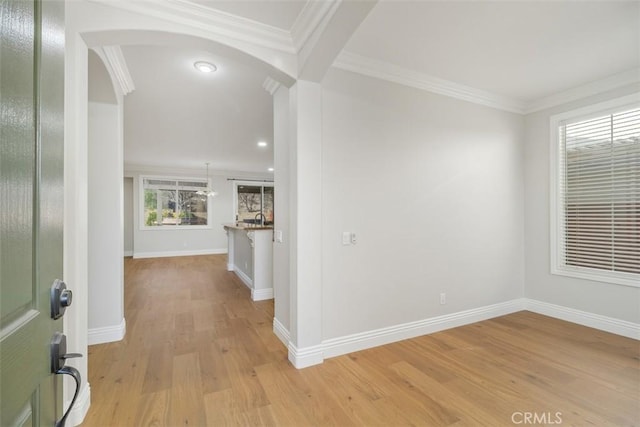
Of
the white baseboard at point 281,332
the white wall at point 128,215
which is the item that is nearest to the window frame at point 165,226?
the white wall at point 128,215

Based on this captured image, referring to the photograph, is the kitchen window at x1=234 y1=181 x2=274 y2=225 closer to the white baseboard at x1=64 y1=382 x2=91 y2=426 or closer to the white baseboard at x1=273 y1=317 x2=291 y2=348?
the white baseboard at x1=273 y1=317 x2=291 y2=348

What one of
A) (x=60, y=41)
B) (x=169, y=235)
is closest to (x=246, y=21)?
(x=60, y=41)

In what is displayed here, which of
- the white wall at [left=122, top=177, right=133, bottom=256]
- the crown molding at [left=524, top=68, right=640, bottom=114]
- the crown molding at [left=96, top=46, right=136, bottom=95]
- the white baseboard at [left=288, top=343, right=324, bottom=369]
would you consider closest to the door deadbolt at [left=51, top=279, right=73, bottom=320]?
the white baseboard at [left=288, top=343, right=324, bottom=369]

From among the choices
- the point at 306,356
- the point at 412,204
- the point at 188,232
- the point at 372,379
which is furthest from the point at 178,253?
the point at 372,379

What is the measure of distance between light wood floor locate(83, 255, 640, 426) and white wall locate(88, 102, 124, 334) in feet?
1.24

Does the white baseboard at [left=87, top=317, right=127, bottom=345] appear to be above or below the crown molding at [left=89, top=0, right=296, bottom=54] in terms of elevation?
below

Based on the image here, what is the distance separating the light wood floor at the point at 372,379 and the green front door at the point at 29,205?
141 centimetres

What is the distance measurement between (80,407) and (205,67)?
9.45ft

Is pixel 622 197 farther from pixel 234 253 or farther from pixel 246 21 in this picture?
pixel 234 253

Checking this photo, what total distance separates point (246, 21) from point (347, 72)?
3.20 ft

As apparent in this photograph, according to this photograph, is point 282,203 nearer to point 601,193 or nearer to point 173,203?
point 601,193

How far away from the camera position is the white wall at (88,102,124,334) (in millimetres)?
2656

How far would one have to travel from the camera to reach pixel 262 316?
350 centimetres

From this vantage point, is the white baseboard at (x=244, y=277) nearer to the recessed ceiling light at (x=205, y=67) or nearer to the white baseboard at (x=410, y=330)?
the white baseboard at (x=410, y=330)
